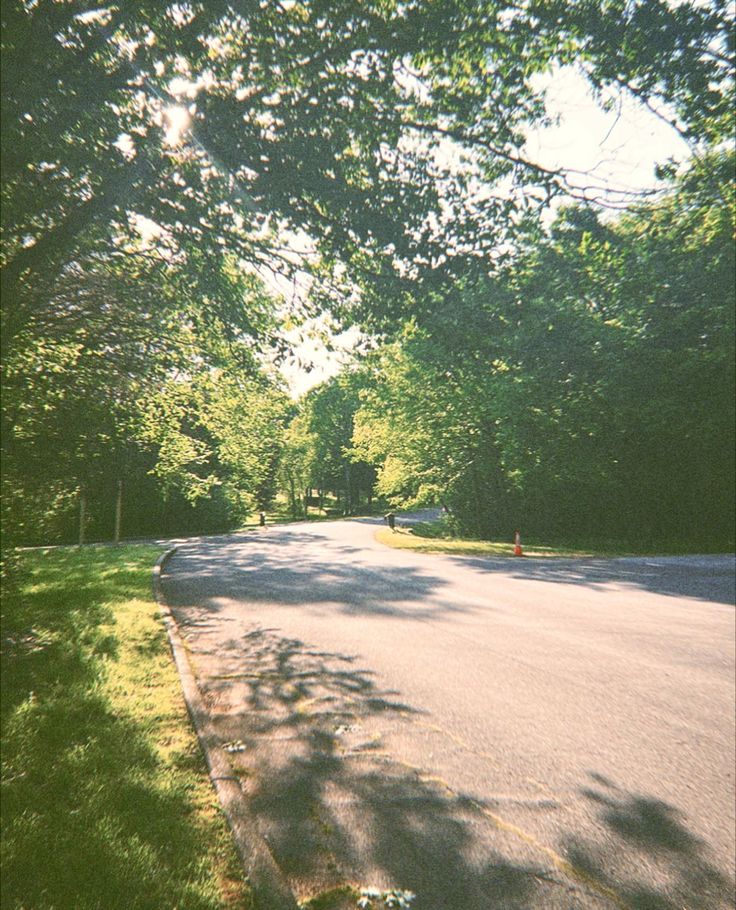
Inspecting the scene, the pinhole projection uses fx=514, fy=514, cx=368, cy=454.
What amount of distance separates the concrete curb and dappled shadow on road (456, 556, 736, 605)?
9489mm

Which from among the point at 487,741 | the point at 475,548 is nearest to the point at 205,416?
the point at 487,741

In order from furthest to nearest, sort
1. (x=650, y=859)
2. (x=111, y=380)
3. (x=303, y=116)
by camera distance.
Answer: (x=111, y=380) < (x=303, y=116) < (x=650, y=859)

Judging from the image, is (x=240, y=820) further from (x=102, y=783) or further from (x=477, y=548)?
(x=477, y=548)

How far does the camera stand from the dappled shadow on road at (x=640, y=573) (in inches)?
439

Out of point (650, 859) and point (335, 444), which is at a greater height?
point (335, 444)

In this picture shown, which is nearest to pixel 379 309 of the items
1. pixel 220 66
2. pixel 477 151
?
pixel 477 151

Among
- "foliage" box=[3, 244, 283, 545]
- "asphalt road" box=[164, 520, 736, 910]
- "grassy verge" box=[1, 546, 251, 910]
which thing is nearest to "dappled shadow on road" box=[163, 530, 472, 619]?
Result: "asphalt road" box=[164, 520, 736, 910]

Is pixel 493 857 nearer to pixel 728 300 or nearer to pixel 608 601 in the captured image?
pixel 608 601

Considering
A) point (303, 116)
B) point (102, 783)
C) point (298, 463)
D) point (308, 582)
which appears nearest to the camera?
point (102, 783)

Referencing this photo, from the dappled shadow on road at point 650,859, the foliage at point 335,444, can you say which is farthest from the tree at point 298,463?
the dappled shadow on road at point 650,859

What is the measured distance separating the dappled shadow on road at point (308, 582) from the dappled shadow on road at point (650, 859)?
529 cm

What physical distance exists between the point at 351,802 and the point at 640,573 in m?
12.2

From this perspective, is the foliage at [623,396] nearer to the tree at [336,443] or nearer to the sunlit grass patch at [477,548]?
the sunlit grass patch at [477,548]

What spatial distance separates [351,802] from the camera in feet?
11.4
